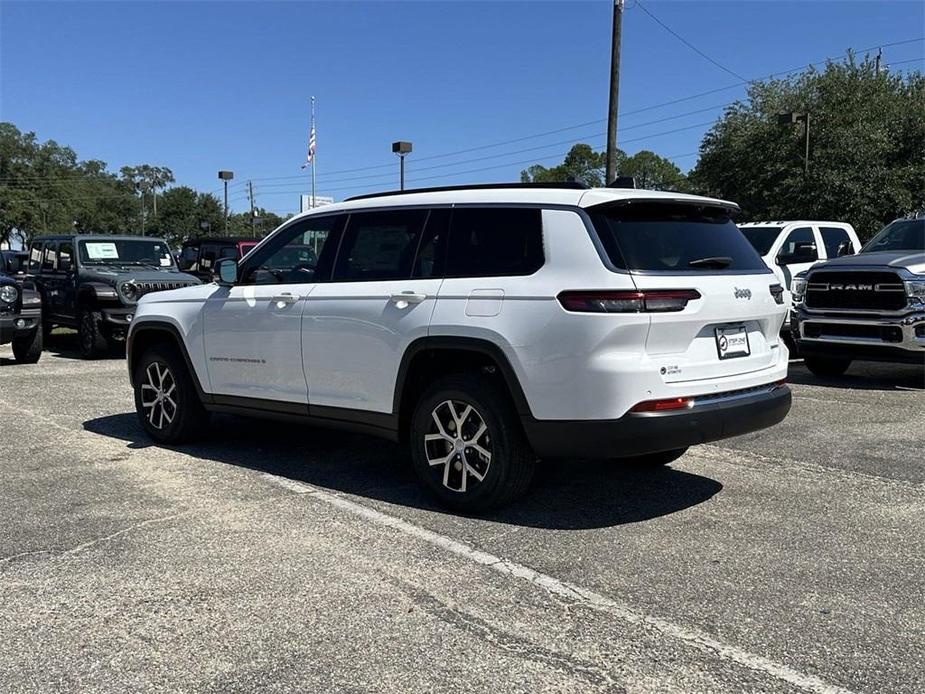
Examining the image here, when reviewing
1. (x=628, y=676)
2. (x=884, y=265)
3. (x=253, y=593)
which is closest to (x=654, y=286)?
(x=628, y=676)

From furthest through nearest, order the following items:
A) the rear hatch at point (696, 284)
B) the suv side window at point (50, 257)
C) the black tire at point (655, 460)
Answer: the suv side window at point (50, 257) < the black tire at point (655, 460) < the rear hatch at point (696, 284)

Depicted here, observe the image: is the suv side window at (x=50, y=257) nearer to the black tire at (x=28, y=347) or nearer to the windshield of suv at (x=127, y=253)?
the windshield of suv at (x=127, y=253)

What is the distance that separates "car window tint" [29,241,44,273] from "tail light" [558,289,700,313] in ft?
42.4

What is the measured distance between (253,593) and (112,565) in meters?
0.86

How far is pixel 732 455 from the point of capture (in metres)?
6.32

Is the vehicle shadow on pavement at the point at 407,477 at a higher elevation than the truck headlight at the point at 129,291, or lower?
lower

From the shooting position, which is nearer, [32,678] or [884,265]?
[32,678]

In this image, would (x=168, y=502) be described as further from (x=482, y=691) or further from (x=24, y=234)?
(x=24, y=234)

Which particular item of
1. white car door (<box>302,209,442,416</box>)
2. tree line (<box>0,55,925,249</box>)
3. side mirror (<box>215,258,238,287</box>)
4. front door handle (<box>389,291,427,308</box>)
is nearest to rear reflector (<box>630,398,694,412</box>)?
white car door (<box>302,209,442,416</box>)

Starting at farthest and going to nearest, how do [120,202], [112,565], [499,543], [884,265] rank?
[120,202]
[884,265]
[499,543]
[112,565]

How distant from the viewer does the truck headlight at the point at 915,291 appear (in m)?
9.03

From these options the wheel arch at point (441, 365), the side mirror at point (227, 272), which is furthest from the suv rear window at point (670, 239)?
the side mirror at point (227, 272)

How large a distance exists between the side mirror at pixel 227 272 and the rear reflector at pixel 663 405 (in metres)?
3.27

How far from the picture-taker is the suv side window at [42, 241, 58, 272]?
1394 centimetres
